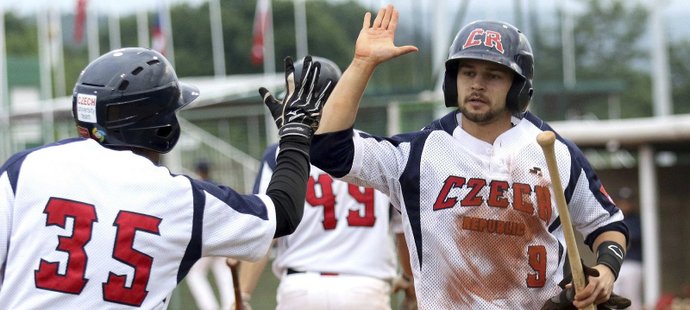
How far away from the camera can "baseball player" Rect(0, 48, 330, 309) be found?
3.94 metres

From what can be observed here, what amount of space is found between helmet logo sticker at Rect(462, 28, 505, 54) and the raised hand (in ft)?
1.25

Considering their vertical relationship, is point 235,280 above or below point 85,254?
below

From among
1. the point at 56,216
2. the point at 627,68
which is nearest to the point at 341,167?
the point at 56,216

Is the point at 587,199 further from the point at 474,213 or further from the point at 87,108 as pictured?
the point at 87,108

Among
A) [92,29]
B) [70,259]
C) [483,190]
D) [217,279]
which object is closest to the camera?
[70,259]

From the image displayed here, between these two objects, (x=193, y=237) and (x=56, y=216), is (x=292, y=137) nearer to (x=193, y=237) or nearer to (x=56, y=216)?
(x=193, y=237)

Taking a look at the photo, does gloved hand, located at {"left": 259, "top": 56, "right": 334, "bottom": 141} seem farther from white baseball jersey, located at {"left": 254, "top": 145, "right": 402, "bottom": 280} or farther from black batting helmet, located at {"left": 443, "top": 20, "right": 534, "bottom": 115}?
white baseball jersey, located at {"left": 254, "top": 145, "right": 402, "bottom": 280}

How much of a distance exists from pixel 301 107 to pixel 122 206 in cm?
80

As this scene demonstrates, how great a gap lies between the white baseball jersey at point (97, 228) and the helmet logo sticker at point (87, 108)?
0.14 meters

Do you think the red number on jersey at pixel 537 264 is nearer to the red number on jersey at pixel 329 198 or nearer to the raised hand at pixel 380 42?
the raised hand at pixel 380 42

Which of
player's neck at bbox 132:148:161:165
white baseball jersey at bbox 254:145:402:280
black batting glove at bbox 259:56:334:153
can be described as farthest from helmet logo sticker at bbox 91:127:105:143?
white baseball jersey at bbox 254:145:402:280

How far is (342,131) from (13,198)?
130 cm

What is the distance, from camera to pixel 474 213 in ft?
16.1

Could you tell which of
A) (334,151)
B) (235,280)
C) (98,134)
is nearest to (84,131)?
(98,134)
